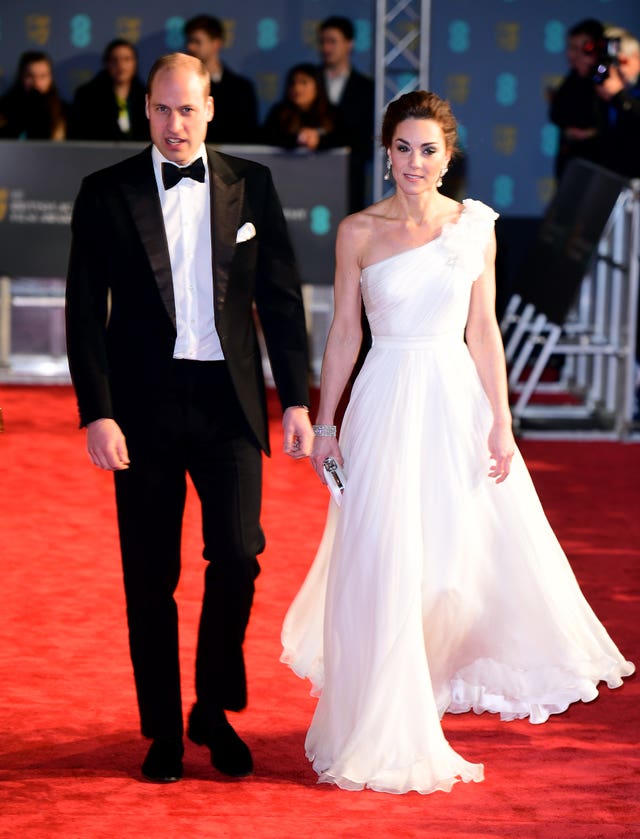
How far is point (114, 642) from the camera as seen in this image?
4.80 metres

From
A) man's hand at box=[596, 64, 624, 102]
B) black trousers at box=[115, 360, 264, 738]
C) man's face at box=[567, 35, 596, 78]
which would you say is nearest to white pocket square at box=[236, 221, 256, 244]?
black trousers at box=[115, 360, 264, 738]

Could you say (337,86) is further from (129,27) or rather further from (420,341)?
(420,341)

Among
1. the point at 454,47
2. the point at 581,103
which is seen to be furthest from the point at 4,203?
the point at 454,47

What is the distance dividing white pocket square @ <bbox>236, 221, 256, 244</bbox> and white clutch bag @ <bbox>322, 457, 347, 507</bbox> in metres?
0.59

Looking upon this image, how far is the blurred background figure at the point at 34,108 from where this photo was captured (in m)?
10.2

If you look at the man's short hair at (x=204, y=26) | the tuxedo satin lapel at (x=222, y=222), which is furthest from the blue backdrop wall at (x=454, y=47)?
the tuxedo satin lapel at (x=222, y=222)

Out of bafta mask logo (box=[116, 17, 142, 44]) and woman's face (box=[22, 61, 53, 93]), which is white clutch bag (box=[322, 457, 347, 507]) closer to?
woman's face (box=[22, 61, 53, 93])

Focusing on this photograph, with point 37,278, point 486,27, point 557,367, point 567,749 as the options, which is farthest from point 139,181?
point 486,27

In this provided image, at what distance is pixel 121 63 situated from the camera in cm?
1016

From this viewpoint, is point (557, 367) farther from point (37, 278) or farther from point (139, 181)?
point (139, 181)

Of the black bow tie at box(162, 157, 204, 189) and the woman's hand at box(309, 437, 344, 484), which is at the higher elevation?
the black bow tie at box(162, 157, 204, 189)

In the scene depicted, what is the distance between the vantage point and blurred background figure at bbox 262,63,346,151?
996 cm

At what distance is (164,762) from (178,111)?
4.96 ft

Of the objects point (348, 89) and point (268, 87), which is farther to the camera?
point (268, 87)
